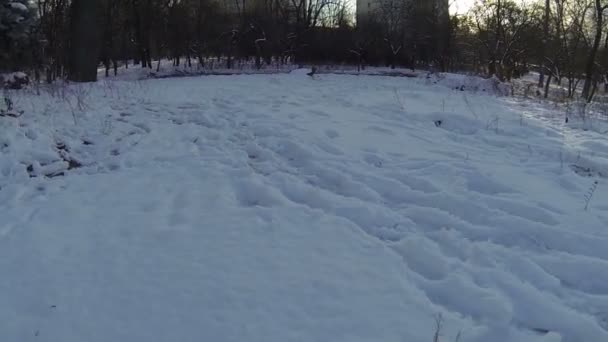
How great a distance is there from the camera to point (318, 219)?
366 centimetres

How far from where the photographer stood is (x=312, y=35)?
31641 mm

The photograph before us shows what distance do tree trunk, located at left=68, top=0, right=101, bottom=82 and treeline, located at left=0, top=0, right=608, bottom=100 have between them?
3cm

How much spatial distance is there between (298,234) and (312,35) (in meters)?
29.8

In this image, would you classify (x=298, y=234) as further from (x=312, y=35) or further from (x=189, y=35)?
(x=312, y=35)

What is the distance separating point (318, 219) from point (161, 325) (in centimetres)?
158

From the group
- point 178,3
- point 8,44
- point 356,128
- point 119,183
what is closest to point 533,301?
point 119,183

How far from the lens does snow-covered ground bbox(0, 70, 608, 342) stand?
2439 millimetres

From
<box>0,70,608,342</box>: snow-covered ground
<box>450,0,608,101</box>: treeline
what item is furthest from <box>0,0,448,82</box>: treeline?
<box>0,70,608,342</box>: snow-covered ground

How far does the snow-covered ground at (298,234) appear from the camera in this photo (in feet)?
8.00

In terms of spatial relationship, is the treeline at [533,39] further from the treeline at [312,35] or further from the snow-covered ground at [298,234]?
the snow-covered ground at [298,234]

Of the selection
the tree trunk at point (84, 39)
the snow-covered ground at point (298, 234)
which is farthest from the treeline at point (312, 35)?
the snow-covered ground at point (298, 234)

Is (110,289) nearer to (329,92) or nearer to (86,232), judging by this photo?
(86,232)

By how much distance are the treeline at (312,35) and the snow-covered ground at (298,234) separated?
1054 cm

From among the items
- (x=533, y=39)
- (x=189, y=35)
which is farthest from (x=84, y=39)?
(x=533, y=39)
